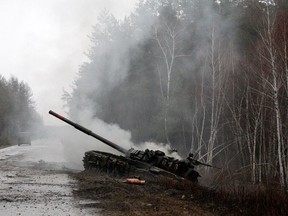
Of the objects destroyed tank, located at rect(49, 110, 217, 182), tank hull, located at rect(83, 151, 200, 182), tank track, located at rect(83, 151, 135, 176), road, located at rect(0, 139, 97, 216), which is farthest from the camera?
tank track, located at rect(83, 151, 135, 176)

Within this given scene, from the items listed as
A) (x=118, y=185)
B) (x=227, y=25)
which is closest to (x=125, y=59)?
(x=227, y=25)

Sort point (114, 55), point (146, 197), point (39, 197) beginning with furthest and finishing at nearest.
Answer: point (114, 55)
point (146, 197)
point (39, 197)

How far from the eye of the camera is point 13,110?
69.2 m

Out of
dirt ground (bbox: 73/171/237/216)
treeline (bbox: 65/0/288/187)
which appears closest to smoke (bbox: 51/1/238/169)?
treeline (bbox: 65/0/288/187)

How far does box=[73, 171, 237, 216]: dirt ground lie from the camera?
846 centimetres

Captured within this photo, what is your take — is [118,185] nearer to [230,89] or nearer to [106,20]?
[230,89]

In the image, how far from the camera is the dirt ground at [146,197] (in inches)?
333

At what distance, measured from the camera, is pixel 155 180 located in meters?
12.8

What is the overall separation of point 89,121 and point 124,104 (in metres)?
4.14

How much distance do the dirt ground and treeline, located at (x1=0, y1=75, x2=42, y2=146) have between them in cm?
4091

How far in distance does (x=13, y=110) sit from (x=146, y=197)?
209 feet

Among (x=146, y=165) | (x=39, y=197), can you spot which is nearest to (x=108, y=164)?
(x=146, y=165)

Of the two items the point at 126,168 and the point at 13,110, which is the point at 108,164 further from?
the point at 13,110

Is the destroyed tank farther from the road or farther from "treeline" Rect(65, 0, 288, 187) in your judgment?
"treeline" Rect(65, 0, 288, 187)
